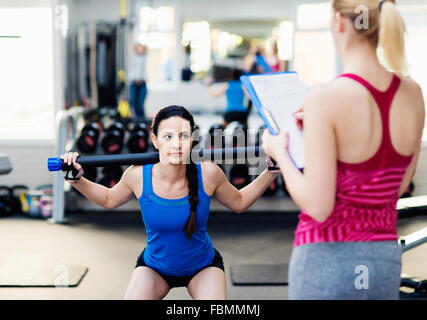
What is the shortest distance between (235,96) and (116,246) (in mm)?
2291

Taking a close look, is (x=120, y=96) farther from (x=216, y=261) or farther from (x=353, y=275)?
(x=353, y=275)

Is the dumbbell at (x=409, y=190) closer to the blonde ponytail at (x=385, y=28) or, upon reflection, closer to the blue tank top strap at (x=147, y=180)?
the blue tank top strap at (x=147, y=180)

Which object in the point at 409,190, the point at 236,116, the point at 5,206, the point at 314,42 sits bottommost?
the point at 5,206

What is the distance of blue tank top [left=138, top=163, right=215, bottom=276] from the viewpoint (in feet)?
5.37

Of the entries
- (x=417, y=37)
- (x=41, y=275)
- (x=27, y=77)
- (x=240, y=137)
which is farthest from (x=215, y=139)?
(x=417, y=37)

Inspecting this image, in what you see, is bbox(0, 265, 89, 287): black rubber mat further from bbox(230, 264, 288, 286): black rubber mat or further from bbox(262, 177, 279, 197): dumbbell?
bbox(262, 177, 279, 197): dumbbell

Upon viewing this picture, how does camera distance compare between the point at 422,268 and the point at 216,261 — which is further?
the point at 422,268

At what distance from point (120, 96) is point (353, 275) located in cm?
746

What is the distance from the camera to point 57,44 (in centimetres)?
537

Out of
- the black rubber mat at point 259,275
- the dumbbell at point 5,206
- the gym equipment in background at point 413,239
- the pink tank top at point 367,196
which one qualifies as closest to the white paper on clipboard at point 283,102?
the pink tank top at point 367,196

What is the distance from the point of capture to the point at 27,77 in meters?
6.05

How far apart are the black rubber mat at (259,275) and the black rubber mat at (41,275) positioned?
110cm

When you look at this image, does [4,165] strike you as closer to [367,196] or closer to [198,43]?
[367,196]
